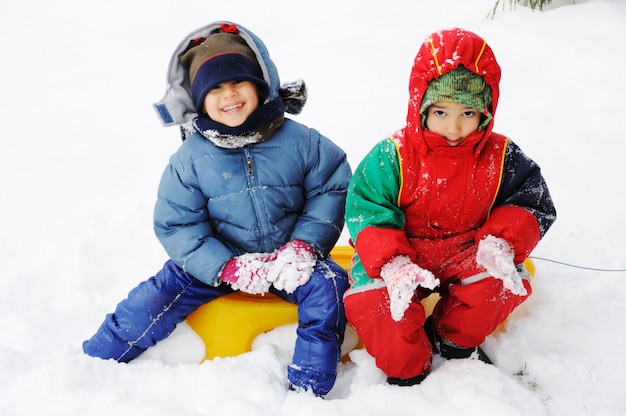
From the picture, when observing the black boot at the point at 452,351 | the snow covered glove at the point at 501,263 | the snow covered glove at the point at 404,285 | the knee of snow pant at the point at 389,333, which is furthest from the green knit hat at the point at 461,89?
the black boot at the point at 452,351

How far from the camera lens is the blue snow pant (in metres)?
1.90

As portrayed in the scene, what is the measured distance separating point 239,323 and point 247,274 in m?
0.19

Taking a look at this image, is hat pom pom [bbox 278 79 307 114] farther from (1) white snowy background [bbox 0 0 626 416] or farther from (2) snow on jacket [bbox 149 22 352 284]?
(1) white snowy background [bbox 0 0 626 416]

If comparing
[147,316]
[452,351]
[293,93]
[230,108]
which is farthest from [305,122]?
[452,351]

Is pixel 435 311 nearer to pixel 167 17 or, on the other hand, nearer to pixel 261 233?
pixel 261 233

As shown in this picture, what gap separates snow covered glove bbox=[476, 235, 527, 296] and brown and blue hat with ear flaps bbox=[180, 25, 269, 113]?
961 mm

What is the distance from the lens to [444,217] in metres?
1.96

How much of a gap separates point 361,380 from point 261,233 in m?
0.64

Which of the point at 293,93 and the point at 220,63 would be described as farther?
the point at 293,93

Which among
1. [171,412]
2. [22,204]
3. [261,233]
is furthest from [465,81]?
[22,204]

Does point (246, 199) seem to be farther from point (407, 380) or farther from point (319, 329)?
point (407, 380)

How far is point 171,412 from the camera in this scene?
168 centimetres

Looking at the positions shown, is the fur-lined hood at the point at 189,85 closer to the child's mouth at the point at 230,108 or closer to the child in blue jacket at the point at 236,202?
the child in blue jacket at the point at 236,202

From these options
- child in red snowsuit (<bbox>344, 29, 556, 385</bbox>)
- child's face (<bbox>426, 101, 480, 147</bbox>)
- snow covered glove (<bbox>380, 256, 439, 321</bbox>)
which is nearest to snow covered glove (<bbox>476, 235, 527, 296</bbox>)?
child in red snowsuit (<bbox>344, 29, 556, 385</bbox>)
